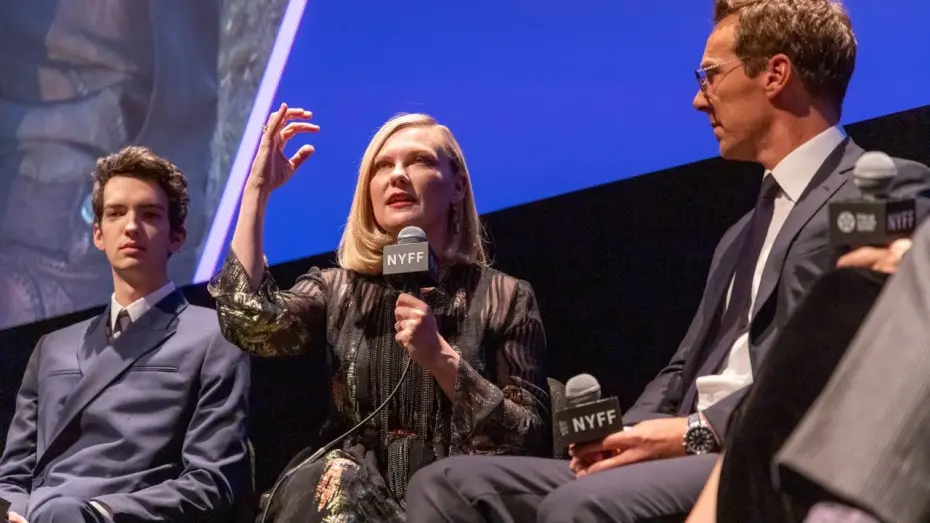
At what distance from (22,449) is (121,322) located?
0.36m

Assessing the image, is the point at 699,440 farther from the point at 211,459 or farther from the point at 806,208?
the point at 211,459

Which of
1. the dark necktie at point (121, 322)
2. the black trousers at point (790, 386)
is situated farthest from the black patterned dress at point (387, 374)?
the black trousers at point (790, 386)

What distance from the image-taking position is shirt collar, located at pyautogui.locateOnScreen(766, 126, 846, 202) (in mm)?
1698

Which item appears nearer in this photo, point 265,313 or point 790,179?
point 790,179

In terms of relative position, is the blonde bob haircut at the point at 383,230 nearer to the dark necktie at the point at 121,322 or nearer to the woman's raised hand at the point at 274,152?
the woman's raised hand at the point at 274,152

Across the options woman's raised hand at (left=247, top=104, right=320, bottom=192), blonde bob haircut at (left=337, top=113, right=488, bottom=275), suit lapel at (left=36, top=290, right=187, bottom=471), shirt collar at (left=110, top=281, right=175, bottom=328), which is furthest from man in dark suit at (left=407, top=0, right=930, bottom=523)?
shirt collar at (left=110, top=281, right=175, bottom=328)

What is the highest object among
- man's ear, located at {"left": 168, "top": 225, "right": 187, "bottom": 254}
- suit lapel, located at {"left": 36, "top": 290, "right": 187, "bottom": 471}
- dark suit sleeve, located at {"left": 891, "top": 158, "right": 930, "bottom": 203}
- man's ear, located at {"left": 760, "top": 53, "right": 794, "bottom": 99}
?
man's ear, located at {"left": 760, "top": 53, "right": 794, "bottom": 99}

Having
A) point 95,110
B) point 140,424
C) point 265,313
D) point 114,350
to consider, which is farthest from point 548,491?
point 95,110

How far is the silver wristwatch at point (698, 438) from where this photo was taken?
147 centimetres

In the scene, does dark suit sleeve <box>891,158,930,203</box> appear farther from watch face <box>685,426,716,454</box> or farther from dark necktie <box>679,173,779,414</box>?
watch face <box>685,426,716,454</box>

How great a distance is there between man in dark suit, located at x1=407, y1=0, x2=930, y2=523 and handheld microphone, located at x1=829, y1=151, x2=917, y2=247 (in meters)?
0.31

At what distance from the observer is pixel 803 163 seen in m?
1.70

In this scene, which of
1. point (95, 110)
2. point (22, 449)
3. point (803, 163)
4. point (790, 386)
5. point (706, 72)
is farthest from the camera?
point (95, 110)

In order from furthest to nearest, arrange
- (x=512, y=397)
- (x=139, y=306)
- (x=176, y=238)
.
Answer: (x=176, y=238)
(x=139, y=306)
(x=512, y=397)
